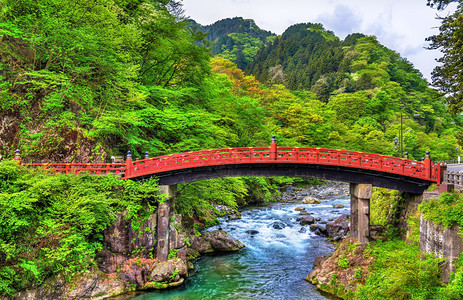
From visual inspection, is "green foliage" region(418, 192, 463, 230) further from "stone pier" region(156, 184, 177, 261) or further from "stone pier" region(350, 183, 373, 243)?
"stone pier" region(156, 184, 177, 261)

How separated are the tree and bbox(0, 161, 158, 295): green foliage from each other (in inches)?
790

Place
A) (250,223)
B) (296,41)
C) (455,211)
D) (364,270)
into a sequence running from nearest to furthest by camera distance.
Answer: (455,211) < (364,270) < (250,223) < (296,41)

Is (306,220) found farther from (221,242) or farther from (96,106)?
(96,106)

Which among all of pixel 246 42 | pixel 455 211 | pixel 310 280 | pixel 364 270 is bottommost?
pixel 310 280

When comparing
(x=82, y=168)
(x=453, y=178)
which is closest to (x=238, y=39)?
(x=82, y=168)

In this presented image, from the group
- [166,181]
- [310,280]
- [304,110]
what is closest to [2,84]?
[166,181]

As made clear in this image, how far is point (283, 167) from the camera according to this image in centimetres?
2100

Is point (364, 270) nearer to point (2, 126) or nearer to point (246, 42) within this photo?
point (2, 126)

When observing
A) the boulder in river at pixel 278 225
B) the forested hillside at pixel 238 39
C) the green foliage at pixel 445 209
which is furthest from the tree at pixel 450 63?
the forested hillside at pixel 238 39

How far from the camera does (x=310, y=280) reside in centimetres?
1894

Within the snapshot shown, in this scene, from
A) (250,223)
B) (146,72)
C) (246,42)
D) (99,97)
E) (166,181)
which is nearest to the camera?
(166,181)

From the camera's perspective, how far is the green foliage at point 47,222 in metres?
14.8

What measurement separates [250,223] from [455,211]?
19.9 meters

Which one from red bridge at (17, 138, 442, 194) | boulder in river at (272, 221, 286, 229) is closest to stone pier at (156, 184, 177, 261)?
red bridge at (17, 138, 442, 194)
